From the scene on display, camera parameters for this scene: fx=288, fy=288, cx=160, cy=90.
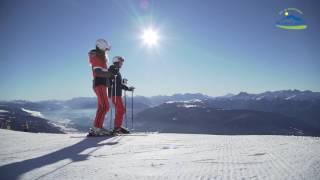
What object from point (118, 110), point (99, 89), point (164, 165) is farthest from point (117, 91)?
point (164, 165)

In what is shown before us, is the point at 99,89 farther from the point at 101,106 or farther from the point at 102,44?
the point at 102,44

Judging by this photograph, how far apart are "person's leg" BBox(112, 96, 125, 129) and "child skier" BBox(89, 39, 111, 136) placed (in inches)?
56.7

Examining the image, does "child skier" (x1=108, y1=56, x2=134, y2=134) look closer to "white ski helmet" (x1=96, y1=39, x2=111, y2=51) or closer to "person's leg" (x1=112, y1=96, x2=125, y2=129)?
"person's leg" (x1=112, y1=96, x2=125, y2=129)

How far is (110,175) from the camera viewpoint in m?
3.60

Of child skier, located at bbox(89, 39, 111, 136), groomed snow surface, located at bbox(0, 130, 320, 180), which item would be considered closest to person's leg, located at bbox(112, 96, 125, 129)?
child skier, located at bbox(89, 39, 111, 136)

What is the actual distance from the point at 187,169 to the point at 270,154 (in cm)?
158

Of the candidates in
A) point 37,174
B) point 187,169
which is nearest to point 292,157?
point 187,169

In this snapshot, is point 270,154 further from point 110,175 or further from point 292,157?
point 110,175

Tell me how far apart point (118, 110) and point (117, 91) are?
85 centimetres

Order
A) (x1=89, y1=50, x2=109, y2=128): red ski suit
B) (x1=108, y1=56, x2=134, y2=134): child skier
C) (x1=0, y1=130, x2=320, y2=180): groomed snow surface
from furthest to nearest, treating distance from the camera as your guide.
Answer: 1. (x1=108, y1=56, x2=134, y2=134): child skier
2. (x1=89, y1=50, x2=109, y2=128): red ski suit
3. (x1=0, y1=130, x2=320, y2=180): groomed snow surface

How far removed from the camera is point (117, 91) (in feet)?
38.8

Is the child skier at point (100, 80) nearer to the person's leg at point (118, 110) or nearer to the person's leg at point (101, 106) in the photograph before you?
the person's leg at point (101, 106)

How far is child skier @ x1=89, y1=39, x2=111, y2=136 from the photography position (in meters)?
9.76

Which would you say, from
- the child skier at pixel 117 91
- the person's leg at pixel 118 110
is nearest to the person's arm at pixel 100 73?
the child skier at pixel 117 91
